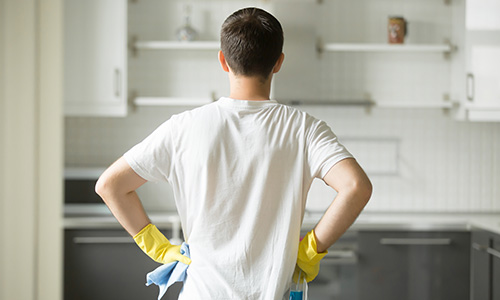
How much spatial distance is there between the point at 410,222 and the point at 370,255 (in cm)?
28

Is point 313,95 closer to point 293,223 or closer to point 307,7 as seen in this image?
point 307,7

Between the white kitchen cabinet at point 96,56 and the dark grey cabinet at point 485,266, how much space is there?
81.9 inches

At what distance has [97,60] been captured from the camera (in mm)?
3020

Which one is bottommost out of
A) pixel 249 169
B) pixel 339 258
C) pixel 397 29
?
pixel 339 258

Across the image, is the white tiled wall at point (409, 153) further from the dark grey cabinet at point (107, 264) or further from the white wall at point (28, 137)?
the white wall at point (28, 137)

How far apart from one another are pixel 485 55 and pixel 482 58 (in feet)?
0.08

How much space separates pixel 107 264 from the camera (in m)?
2.86

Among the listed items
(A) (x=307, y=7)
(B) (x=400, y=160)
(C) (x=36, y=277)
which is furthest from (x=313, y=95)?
(C) (x=36, y=277)

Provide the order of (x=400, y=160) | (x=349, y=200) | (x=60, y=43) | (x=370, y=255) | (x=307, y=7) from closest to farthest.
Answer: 1. (x=349, y=200)
2. (x=60, y=43)
3. (x=370, y=255)
4. (x=307, y=7)
5. (x=400, y=160)

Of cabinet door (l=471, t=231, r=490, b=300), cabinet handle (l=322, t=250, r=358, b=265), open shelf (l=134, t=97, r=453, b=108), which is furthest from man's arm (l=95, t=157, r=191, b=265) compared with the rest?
cabinet door (l=471, t=231, r=490, b=300)

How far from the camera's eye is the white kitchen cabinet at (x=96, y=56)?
9.90 ft

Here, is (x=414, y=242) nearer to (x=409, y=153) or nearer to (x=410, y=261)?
(x=410, y=261)

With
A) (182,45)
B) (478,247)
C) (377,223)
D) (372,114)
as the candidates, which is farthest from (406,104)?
(182,45)

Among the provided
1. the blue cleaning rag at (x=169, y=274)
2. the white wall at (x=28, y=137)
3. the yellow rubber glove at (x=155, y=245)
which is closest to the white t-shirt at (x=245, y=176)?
the blue cleaning rag at (x=169, y=274)
